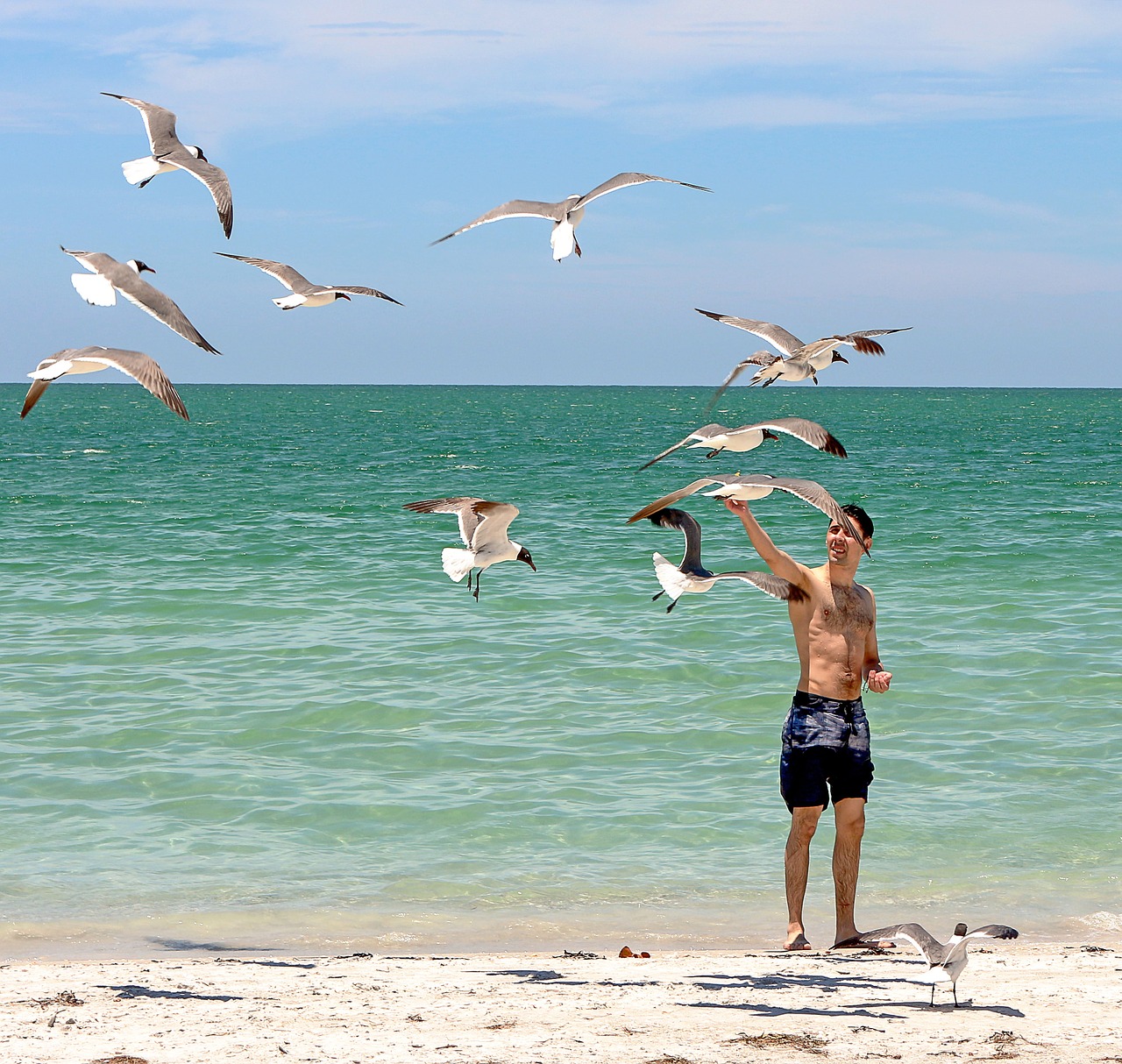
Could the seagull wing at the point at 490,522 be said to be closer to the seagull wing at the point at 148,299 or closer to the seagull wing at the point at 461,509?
the seagull wing at the point at 461,509

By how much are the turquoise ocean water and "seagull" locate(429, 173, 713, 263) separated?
3.82m

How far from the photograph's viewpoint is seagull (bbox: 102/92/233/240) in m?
7.17

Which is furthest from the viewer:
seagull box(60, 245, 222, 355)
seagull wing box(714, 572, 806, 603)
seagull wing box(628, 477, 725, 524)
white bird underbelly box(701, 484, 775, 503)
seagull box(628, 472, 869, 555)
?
seagull box(60, 245, 222, 355)

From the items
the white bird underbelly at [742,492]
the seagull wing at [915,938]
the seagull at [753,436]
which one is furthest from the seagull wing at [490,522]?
the seagull wing at [915,938]

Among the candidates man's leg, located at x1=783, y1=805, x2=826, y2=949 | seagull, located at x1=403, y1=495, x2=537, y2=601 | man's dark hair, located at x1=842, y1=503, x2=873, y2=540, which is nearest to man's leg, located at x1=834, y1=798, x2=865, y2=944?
man's leg, located at x1=783, y1=805, x2=826, y2=949

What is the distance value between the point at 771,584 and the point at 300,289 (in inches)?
131

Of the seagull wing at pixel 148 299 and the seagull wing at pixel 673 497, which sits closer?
the seagull wing at pixel 673 497

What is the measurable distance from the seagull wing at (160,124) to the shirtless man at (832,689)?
3816mm

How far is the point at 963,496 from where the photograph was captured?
33.3 metres

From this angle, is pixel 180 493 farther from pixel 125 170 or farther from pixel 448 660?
pixel 125 170

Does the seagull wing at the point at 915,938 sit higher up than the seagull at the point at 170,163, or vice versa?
the seagull at the point at 170,163

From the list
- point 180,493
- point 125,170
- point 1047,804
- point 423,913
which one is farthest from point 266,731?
point 180,493

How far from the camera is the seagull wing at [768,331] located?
24.3 feet

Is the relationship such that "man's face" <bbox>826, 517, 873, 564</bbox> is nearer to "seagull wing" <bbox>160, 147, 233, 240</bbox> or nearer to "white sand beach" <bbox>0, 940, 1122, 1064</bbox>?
"white sand beach" <bbox>0, 940, 1122, 1064</bbox>
